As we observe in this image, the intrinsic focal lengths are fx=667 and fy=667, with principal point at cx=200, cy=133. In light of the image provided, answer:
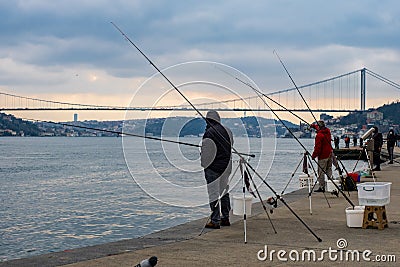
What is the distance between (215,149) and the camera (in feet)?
33.3

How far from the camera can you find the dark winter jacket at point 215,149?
33.2ft

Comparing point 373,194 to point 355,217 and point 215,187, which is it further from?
point 215,187

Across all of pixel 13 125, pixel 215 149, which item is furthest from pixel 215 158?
pixel 13 125

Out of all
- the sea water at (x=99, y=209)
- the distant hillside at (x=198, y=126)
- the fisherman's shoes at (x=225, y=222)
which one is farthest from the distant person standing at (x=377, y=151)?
the fisherman's shoes at (x=225, y=222)

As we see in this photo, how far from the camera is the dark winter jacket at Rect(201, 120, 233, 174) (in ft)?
33.2

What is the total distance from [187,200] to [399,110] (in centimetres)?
9104

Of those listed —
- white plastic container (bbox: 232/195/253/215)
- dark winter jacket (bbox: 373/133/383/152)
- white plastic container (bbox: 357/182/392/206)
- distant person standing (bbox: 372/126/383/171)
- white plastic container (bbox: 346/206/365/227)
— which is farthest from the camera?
dark winter jacket (bbox: 373/133/383/152)

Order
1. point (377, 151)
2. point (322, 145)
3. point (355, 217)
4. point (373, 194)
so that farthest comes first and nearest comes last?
point (377, 151)
point (322, 145)
point (355, 217)
point (373, 194)

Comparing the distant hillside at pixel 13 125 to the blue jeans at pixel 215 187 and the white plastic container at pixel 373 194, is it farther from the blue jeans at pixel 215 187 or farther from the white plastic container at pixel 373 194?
the white plastic container at pixel 373 194

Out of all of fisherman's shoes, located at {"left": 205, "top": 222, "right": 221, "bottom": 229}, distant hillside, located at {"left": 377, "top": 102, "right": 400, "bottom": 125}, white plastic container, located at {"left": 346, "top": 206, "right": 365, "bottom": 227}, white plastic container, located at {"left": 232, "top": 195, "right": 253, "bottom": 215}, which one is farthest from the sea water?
distant hillside, located at {"left": 377, "top": 102, "right": 400, "bottom": 125}

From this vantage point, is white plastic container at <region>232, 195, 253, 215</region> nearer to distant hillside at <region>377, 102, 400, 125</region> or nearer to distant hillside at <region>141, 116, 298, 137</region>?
distant hillside at <region>141, 116, 298, 137</region>

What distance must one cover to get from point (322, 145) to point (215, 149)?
604 centimetres

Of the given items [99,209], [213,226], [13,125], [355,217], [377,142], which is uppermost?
[13,125]

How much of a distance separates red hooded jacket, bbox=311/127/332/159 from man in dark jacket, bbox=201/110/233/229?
572 centimetres
